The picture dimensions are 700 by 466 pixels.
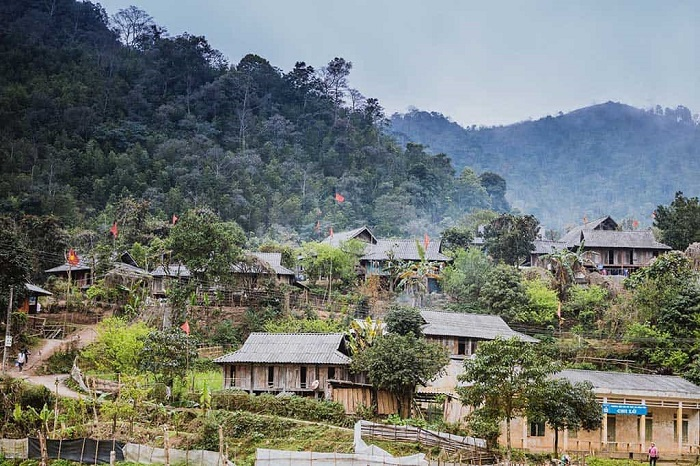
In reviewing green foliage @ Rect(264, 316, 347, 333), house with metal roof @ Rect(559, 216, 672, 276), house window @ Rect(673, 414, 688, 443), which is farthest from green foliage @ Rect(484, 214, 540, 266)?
house window @ Rect(673, 414, 688, 443)

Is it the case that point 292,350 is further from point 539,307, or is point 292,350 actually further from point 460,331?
point 539,307

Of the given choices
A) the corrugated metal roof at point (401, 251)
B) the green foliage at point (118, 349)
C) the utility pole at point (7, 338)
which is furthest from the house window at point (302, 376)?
the corrugated metal roof at point (401, 251)

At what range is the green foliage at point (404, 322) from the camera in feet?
127

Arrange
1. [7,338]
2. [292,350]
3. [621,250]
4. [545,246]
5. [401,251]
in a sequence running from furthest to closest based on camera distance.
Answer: [545,246] < [401,251] < [621,250] < [7,338] < [292,350]

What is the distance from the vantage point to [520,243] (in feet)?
185

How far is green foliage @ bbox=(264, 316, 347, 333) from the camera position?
42625 millimetres

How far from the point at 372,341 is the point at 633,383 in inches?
463

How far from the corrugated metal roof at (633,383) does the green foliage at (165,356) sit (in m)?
16.5

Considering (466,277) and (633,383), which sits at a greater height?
(466,277)

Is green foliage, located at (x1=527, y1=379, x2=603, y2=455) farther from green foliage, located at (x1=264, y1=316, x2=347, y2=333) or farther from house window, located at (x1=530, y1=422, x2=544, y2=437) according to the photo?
green foliage, located at (x1=264, y1=316, x2=347, y2=333)

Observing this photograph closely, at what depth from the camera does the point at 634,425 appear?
30203 mm

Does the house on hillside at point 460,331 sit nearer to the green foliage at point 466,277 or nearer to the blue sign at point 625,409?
the green foliage at point 466,277

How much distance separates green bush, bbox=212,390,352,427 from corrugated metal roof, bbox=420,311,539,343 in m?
9.74

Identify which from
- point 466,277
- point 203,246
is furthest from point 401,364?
point 466,277
